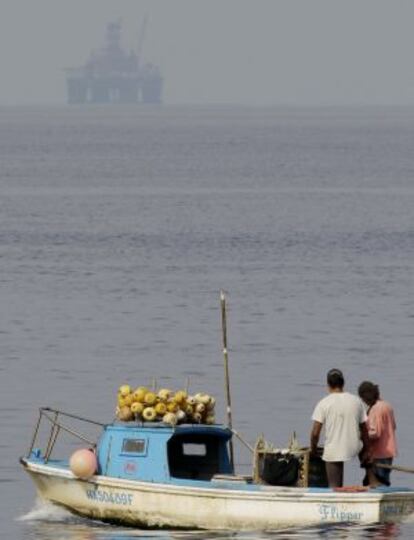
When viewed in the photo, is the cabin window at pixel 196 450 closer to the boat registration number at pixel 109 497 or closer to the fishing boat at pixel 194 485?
the fishing boat at pixel 194 485

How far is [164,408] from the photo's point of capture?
109ft

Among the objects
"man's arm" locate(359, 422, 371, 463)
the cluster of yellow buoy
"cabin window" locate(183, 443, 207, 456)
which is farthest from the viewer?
"cabin window" locate(183, 443, 207, 456)

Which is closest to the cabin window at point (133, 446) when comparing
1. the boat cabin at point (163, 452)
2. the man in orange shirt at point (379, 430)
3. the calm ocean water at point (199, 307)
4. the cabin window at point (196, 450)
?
the boat cabin at point (163, 452)

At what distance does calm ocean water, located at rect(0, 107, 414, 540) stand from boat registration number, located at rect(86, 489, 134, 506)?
20.0 inches

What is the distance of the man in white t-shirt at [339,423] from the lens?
31.3 m

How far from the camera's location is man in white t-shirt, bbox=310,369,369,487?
3130cm

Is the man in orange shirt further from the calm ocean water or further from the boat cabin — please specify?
the boat cabin

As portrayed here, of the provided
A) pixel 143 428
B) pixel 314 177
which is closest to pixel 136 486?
pixel 143 428

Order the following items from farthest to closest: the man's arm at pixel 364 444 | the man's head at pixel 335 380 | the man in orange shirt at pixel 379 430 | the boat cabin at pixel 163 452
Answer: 1. the boat cabin at pixel 163 452
2. the man in orange shirt at pixel 379 430
3. the man's arm at pixel 364 444
4. the man's head at pixel 335 380

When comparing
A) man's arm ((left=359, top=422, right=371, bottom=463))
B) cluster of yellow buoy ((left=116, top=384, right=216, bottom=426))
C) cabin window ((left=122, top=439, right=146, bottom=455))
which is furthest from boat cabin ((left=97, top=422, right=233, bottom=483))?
man's arm ((left=359, top=422, right=371, bottom=463))

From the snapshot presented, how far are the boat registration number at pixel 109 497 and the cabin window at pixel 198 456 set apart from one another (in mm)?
784

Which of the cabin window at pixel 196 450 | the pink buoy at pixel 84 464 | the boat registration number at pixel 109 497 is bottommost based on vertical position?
the boat registration number at pixel 109 497

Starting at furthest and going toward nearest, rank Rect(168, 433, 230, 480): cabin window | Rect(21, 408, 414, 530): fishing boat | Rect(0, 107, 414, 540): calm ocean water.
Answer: Rect(0, 107, 414, 540): calm ocean water < Rect(168, 433, 230, 480): cabin window < Rect(21, 408, 414, 530): fishing boat

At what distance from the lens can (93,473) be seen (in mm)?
33344
